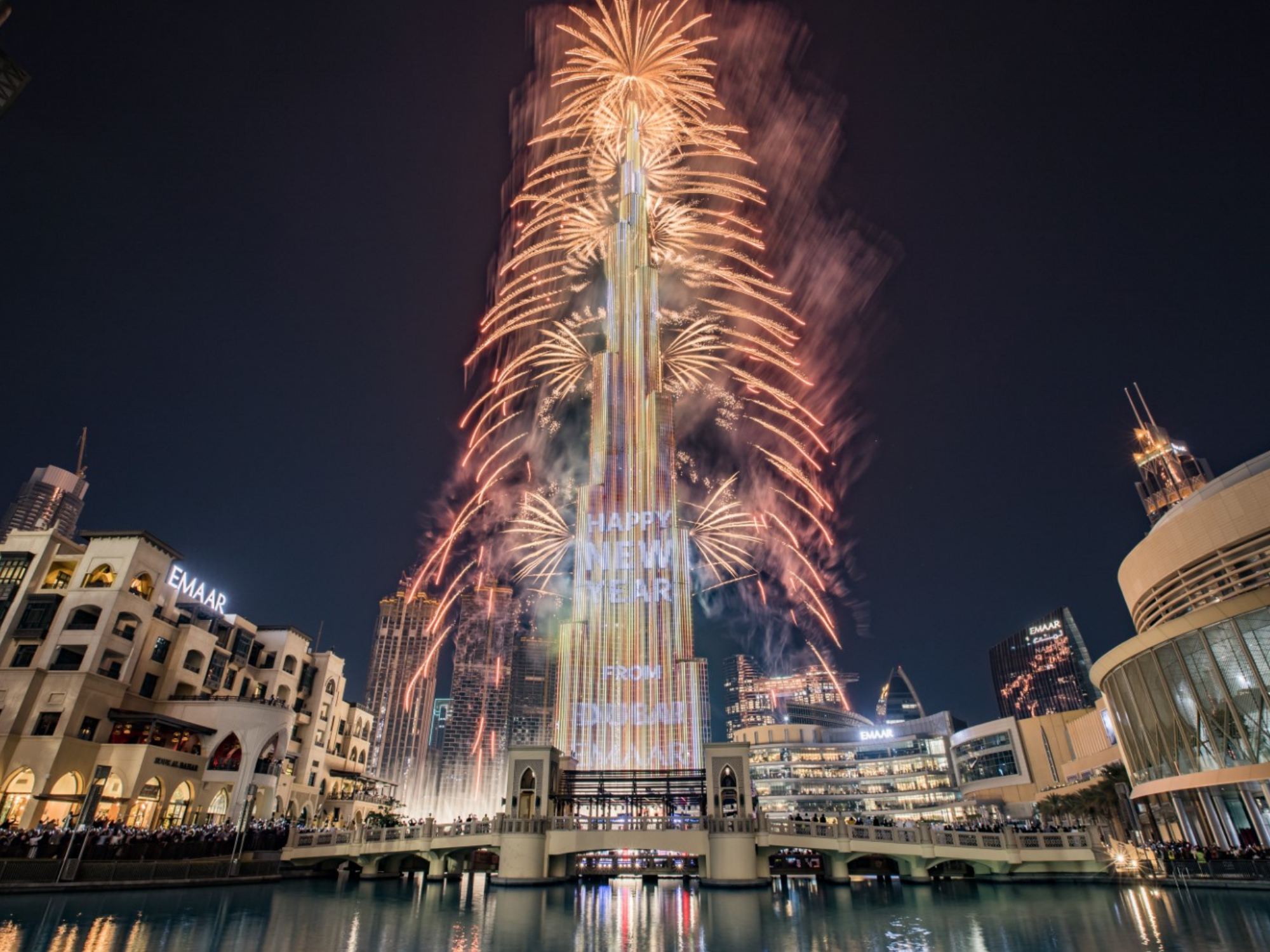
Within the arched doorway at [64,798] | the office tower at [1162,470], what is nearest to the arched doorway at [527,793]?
the arched doorway at [64,798]

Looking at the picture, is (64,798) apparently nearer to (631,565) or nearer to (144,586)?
(144,586)

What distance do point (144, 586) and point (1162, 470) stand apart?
631ft

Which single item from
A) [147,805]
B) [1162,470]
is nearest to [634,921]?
[147,805]

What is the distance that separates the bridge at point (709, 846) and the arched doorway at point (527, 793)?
351 centimetres

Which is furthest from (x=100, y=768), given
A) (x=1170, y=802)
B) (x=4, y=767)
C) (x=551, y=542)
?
(x=1170, y=802)

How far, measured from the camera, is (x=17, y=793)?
46531 mm

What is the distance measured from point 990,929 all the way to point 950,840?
18.0 metres

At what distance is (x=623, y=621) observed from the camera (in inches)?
3263

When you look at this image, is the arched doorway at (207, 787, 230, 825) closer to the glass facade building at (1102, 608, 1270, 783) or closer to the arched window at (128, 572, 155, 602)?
the arched window at (128, 572, 155, 602)

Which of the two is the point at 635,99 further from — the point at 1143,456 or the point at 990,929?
the point at 1143,456

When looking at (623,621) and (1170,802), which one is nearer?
(1170,802)

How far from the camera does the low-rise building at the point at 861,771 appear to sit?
136 m

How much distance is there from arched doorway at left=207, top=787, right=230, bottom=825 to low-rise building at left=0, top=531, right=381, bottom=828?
119mm

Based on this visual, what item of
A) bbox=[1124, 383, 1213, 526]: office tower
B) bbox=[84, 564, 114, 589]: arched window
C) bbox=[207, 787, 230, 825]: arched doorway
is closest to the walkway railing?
bbox=[207, 787, 230, 825]: arched doorway
